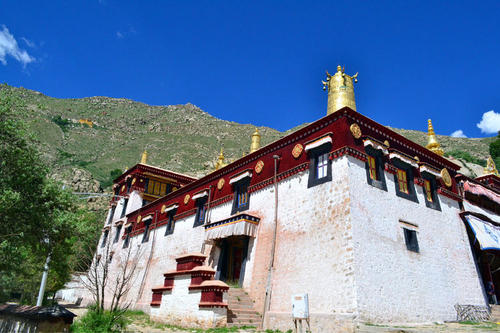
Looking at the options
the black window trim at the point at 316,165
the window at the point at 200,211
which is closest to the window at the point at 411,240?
the black window trim at the point at 316,165

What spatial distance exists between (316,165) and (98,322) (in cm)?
894

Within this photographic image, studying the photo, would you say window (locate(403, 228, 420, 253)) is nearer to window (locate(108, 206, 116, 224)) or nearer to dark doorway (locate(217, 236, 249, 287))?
dark doorway (locate(217, 236, 249, 287))

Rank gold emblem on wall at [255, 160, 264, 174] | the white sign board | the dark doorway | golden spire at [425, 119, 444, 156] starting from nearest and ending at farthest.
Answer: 1. the white sign board
2. the dark doorway
3. gold emblem on wall at [255, 160, 264, 174]
4. golden spire at [425, 119, 444, 156]

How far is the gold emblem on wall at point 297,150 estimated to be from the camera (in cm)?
1400

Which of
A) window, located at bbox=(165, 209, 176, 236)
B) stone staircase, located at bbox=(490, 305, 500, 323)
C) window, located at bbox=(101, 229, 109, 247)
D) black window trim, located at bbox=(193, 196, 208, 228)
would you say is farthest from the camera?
window, located at bbox=(101, 229, 109, 247)

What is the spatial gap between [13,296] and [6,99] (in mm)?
33112

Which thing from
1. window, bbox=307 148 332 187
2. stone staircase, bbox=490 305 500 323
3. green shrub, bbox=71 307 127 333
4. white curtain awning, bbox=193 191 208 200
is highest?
white curtain awning, bbox=193 191 208 200

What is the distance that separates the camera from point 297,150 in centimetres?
1418

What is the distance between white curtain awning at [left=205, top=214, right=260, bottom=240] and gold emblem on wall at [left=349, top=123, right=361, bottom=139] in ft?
18.0

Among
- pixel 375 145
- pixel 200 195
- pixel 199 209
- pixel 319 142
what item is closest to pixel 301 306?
pixel 319 142

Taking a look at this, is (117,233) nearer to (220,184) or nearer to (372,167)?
(220,184)

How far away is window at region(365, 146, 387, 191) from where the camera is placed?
492 inches

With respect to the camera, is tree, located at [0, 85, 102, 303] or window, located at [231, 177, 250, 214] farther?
window, located at [231, 177, 250, 214]

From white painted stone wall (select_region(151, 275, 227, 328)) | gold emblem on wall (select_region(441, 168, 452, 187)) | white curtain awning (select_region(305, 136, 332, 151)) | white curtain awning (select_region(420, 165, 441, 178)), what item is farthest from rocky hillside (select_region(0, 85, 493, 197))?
white curtain awning (select_region(305, 136, 332, 151))
